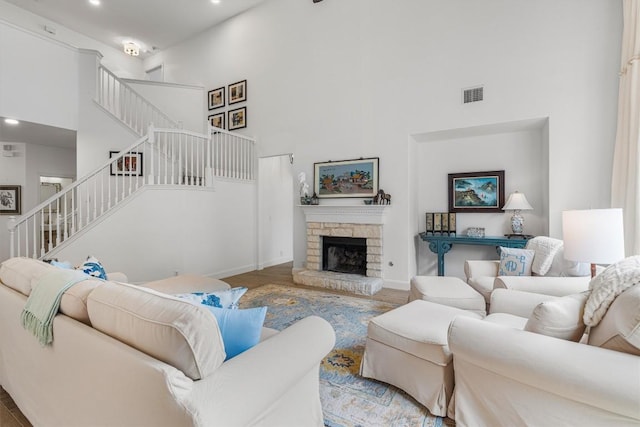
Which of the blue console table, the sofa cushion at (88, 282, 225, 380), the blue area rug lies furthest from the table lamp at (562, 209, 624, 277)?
the sofa cushion at (88, 282, 225, 380)

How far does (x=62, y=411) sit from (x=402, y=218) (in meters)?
4.16

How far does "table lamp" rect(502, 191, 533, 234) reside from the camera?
3.92 meters

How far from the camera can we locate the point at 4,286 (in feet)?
6.23

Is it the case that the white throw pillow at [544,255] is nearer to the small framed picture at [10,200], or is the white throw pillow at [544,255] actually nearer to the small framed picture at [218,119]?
the small framed picture at [218,119]

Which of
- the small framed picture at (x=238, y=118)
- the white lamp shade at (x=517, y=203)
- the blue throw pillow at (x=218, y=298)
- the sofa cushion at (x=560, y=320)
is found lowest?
the sofa cushion at (x=560, y=320)

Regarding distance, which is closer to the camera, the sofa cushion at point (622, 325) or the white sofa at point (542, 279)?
the sofa cushion at point (622, 325)

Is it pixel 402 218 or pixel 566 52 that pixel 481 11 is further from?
pixel 402 218

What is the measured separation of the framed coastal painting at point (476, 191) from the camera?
430 centimetres

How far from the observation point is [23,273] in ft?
5.90

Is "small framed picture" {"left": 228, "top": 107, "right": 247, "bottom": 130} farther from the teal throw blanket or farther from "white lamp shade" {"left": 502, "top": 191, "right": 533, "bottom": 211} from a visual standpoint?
the teal throw blanket

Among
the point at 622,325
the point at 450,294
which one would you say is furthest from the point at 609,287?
the point at 450,294

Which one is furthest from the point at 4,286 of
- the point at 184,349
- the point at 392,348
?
the point at 392,348

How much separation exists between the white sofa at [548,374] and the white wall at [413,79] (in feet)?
9.93

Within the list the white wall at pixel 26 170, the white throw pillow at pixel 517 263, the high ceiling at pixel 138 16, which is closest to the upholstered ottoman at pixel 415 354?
the white throw pillow at pixel 517 263
